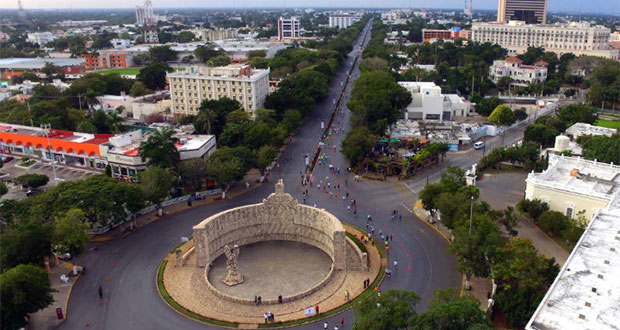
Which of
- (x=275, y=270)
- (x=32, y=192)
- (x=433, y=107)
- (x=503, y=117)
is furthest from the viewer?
(x=433, y=107)

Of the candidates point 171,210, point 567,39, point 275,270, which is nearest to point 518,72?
point 567,39

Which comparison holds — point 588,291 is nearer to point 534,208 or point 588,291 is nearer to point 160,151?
point 534,208

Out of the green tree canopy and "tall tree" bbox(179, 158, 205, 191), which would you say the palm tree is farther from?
the green tree canopy

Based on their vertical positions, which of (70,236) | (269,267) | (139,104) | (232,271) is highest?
(139,104)

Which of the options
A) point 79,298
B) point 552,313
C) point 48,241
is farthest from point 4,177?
point 552,313

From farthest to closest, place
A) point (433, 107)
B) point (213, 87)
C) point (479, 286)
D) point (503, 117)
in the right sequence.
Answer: point (433, 107), point (213, 87), point (503, 117), point (479, 286)

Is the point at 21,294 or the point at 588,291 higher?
the point at 588,291

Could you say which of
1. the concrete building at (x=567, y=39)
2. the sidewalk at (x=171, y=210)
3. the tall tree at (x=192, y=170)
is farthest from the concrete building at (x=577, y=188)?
the concrete building at (x=567, y=39)

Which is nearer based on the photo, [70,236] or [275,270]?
[70,236]
